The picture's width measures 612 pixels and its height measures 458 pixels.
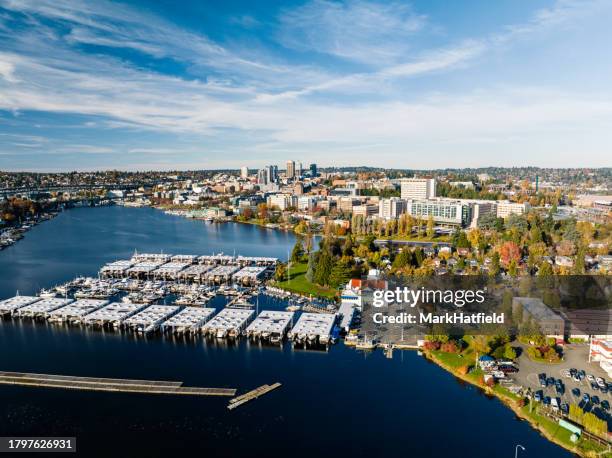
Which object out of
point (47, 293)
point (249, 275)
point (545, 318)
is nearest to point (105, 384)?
point (47, 293)

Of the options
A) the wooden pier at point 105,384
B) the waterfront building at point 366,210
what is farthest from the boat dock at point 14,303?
the waterfront building at point 366,210

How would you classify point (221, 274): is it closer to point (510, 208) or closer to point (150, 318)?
point (150, 318)

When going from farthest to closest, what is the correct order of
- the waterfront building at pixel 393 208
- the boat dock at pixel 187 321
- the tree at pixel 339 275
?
the waterfront building at pixel 393 208 < the tree at pixel 339 275 < the boat dock at pixel 187 321

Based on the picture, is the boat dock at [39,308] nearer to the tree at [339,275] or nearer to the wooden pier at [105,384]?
the wooden pier at [105,384]

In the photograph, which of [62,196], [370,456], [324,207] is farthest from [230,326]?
[62,196]

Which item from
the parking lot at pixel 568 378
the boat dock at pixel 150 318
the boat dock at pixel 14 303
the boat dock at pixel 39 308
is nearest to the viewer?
the parking lot at pixel 568 378

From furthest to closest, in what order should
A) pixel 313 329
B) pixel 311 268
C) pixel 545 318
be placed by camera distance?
pixel 311 268 < pixel 313 329 < pixel 545 318
